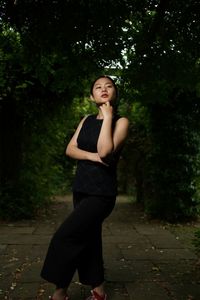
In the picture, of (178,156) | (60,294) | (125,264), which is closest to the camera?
(60,294)

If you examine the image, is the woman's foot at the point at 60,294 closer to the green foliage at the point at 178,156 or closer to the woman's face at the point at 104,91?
the woman's face at the point at 104,91

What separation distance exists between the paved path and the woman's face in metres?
1.69

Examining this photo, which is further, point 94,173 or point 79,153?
point 79,153

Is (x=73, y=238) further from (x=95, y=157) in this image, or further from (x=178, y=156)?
(x=178, y=156)

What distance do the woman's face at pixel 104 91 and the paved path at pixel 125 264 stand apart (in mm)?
1690

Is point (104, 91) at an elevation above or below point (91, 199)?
above

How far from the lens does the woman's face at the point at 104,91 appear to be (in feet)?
12.5

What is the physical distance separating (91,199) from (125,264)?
2.18 m

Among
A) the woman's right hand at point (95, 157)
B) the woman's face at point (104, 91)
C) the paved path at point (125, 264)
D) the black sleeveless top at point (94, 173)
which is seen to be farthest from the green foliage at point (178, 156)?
the woman's right hand at point (95, 157)

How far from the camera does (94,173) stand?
3.66 m

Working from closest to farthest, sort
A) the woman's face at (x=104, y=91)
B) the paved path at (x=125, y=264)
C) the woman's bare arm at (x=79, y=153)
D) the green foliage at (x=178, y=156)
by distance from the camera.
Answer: the woman's bare arm at (x=79, y=153), the woman's face at (x=104, y=91), the paved path at (x=125, y=264), the green foliage at (x=178, y=156)

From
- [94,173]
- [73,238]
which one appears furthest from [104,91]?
[73,238]

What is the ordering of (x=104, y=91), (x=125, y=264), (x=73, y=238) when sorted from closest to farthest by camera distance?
(x=73, y=238), (x=104, y=91), (x=125, y=264)

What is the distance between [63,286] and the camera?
363cm
